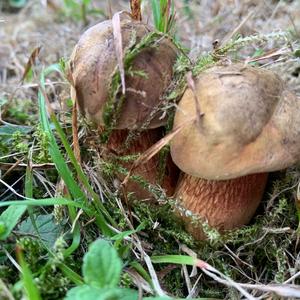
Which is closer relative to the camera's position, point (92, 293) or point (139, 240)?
point (92, 293)

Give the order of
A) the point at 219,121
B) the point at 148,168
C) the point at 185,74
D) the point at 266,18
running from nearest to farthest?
the point at 219,121
the point at 185,74
the point at 148,168
the point at 266,18

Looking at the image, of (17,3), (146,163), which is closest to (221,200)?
(146,163)

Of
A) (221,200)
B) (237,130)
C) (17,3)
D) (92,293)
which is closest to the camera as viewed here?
(92,293)

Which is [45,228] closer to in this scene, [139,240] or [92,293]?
[139,240]

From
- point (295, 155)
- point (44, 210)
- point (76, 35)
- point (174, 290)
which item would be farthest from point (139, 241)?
point (76, 35)

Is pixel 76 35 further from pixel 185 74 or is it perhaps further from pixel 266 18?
pixel 185 74

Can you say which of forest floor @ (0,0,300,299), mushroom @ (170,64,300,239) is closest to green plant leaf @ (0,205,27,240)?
forest floor @ (0,0,300,299)

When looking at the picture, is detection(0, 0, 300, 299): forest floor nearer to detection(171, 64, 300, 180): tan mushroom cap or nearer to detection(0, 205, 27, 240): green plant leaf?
detection(0, 205, 27, 240): green plant leaf
